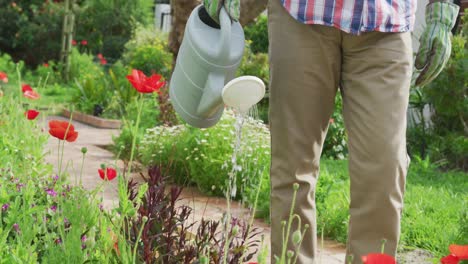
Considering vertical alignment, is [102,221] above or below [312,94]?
below

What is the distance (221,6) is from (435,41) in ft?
2.24

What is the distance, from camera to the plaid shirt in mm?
2578

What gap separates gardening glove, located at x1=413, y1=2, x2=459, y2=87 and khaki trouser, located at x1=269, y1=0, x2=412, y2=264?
12 centimetres

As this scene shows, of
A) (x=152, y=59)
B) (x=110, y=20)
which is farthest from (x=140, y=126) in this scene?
(x=110, y=20)

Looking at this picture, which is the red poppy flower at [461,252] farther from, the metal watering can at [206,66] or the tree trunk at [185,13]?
the tree trunk at [185,13]

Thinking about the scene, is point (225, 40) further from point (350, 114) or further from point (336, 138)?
point (336, 138)

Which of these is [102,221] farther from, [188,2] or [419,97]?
[419,97]

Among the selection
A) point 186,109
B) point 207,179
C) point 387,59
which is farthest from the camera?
point 207,179

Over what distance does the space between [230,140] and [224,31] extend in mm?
3126

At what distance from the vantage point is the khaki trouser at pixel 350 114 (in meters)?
2.58

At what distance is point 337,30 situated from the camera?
2.62 meters

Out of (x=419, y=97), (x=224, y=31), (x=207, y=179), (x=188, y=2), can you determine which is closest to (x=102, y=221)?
(x=224, y=31)

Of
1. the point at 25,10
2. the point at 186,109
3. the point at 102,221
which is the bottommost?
the point at 25,10

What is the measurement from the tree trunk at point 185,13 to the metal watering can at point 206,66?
4047 millimetres
